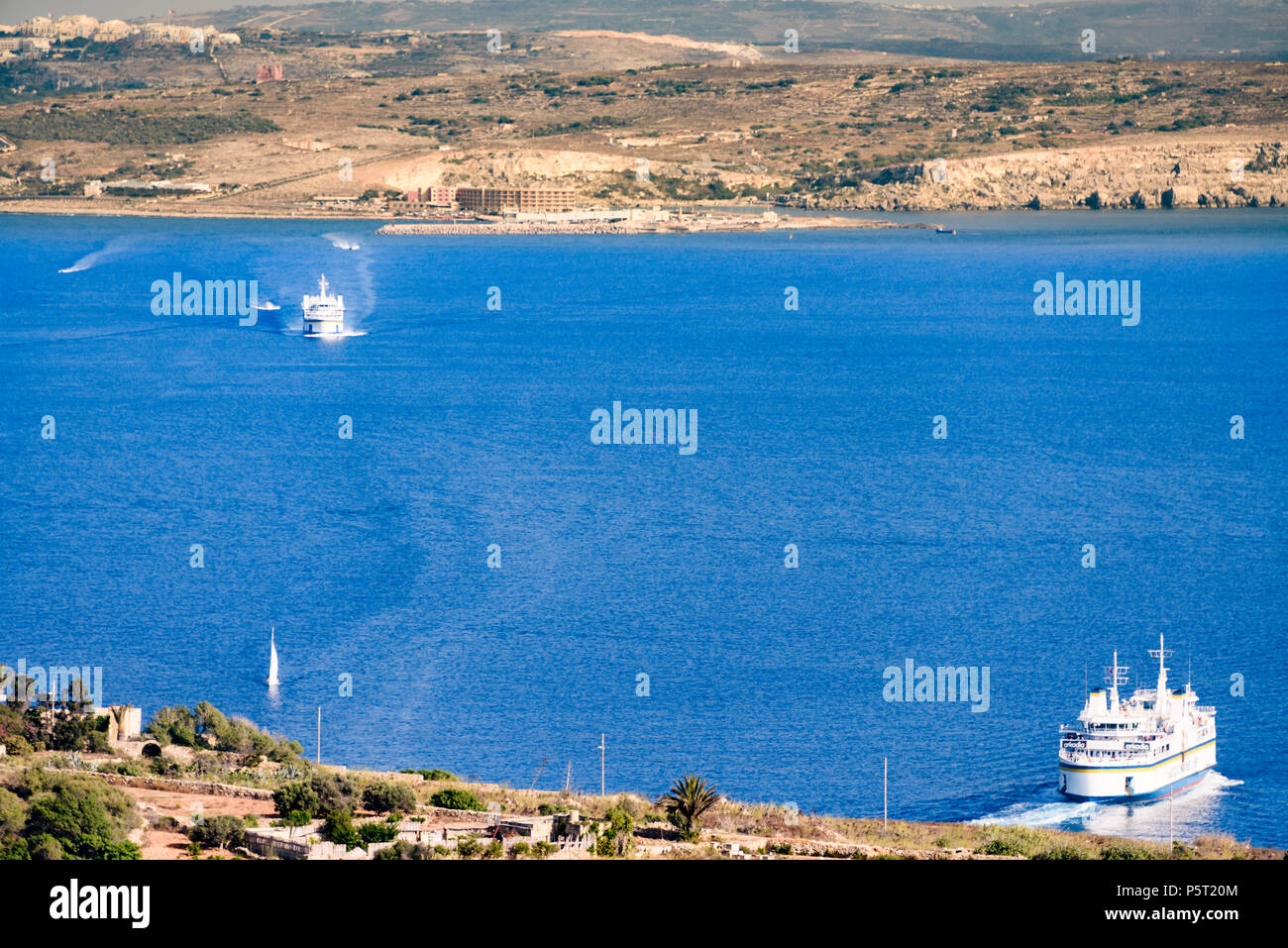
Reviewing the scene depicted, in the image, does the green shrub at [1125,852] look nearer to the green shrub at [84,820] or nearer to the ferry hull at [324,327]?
the green shrub at [84,820]

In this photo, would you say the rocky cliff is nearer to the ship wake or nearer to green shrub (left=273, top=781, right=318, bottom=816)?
the ship wake

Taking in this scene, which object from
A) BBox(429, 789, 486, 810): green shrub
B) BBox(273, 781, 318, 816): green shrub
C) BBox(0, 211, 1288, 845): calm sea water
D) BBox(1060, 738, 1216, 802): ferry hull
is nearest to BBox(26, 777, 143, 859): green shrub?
BBox(273, 781, 318, 816): green shrub

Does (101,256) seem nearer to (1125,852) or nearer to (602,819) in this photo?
(602,819)

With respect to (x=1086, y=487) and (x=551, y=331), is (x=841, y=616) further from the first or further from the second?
(x=551, y=331)

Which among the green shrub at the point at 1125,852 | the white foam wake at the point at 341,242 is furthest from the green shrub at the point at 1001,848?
the white foam wake at the point at 341,242
